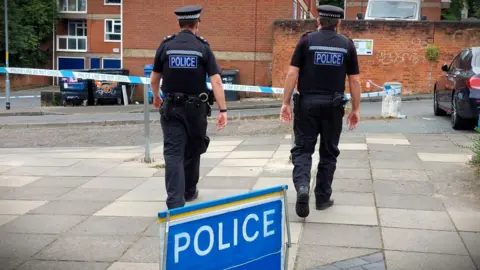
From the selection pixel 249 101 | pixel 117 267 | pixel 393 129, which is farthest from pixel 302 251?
pixel 249 101

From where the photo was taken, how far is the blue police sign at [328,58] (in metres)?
5.34

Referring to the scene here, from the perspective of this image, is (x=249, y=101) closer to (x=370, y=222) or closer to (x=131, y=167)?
(x=131, y=167)

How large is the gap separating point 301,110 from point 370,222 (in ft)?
3.96

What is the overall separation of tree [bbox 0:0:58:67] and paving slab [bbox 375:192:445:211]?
1579 inches

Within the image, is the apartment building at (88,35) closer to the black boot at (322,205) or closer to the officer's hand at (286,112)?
the officer's hand at (286,112)

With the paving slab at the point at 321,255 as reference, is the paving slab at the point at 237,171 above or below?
above

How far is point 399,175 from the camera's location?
23.6 feet

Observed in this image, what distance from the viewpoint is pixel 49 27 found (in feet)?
150

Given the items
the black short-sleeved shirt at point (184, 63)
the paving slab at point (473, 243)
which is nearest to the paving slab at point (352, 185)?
the paving slab at point (473, 243)

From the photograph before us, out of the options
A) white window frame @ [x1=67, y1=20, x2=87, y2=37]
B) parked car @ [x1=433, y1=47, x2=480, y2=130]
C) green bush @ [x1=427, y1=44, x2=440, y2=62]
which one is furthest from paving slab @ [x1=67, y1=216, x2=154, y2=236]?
white window frame @ [x1=67, y1=20, x2=87, y2=37]

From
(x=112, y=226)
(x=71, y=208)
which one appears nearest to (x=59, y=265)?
(x=112, y=226)

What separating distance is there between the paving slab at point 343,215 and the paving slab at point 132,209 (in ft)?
4.47

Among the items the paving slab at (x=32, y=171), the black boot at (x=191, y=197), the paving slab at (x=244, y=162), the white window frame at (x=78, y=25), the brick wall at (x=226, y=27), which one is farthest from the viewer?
the white window frame at (x=78, y=25)

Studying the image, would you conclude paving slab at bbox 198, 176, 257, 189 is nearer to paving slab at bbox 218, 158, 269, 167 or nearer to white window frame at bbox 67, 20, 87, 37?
paving slab at bbox 218, 158, 269, 167
